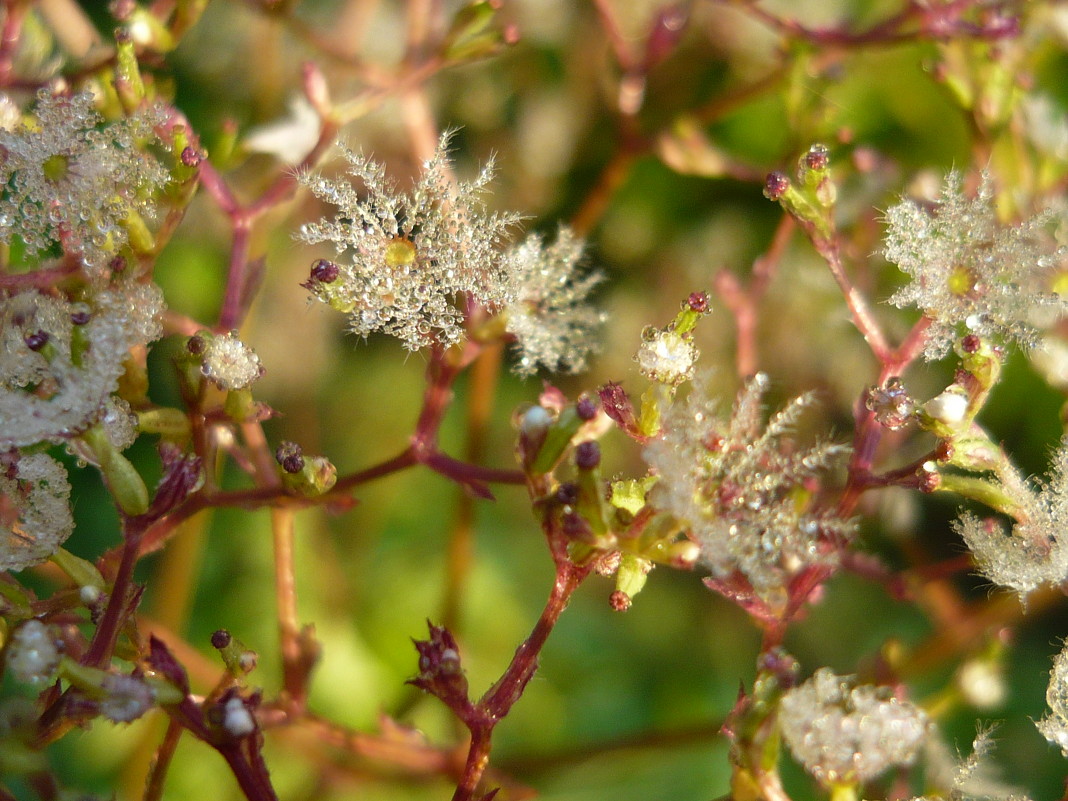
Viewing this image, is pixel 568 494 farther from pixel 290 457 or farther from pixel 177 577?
pixel 177 577

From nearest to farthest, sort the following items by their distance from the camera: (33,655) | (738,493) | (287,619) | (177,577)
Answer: (33,655) → (738,493) → (287,619) → (177,577)

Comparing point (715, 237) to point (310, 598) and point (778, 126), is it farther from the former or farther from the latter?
point (310, 598)

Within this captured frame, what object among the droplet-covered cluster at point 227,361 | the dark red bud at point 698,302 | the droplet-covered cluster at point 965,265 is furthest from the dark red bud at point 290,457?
the droplet-covered cluster at point 965,265

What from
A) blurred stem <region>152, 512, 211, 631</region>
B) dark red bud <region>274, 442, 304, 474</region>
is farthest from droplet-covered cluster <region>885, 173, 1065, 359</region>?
blurred stem <region>152, 512, 211, 631</region>

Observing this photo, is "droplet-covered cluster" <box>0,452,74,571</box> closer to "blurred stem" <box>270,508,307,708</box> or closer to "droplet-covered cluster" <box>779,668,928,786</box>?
"blurred stem" <box>270,508,307,708</box>

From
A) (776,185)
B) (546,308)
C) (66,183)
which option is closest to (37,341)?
(66,183)

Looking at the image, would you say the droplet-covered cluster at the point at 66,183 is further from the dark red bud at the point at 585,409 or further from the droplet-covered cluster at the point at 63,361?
the dark red bud at the point at 585,409

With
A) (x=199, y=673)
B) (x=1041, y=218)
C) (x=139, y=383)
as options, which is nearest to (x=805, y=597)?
(x=1041, y=218)
